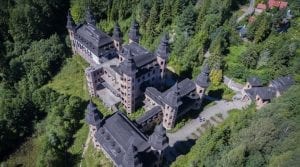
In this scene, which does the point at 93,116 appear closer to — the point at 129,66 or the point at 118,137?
the point at 118,137

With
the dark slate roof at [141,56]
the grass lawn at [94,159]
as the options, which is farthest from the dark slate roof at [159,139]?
the dark slate roof at [141,56]

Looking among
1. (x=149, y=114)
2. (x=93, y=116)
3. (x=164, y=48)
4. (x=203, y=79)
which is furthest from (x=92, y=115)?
(x=203, y=79)

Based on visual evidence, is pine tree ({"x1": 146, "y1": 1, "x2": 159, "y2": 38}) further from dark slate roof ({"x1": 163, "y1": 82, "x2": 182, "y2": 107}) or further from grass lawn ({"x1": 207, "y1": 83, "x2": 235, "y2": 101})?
dark slate roof ({"x1": 163, "y1": 82, "x2": 182, "y2": 107})

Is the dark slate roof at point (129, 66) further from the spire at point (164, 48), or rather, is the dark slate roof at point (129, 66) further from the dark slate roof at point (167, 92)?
the spire at point (164, 48)

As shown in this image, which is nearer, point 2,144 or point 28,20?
point 2,144

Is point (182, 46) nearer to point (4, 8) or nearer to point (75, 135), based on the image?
point (75, 135)

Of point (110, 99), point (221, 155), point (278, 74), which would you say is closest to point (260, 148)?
point (221, 155)

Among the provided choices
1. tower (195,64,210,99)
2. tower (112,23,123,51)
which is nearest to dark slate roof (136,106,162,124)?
tower (195,64,210,99)
